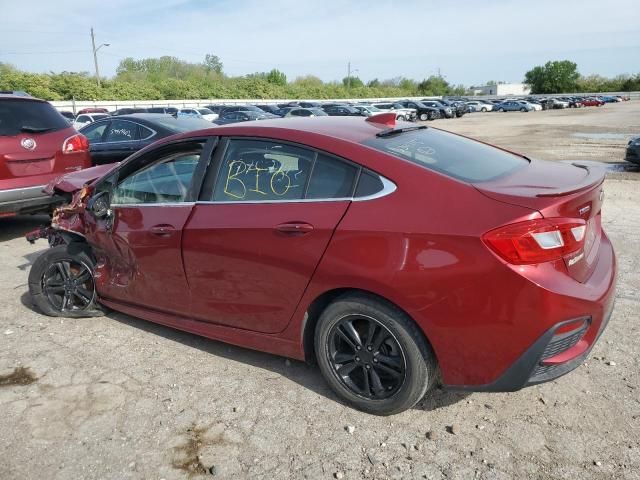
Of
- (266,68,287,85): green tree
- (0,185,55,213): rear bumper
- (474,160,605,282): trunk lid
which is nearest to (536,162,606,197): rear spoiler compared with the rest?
(474,160,605,282): trunk lid

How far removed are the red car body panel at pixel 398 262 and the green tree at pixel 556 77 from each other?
115 metres

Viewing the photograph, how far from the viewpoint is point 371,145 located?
115 inches

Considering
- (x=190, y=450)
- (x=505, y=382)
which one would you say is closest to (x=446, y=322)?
(x=505, y=382)

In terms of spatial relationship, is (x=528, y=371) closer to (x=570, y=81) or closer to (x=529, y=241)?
(x=529, y=241)

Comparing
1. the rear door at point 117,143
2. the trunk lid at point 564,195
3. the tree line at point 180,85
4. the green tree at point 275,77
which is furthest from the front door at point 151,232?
the green tree at point 275,77

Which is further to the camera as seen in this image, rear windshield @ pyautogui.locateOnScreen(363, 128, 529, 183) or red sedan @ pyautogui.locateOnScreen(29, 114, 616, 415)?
rear windshield @ pyautogui.locateOnScreen(363, 128, 529, 183)

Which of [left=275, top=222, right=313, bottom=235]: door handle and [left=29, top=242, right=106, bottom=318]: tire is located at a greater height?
[left=275, top=222, right=313, bottom=235]: door handle

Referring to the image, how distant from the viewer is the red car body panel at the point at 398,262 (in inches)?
95.7

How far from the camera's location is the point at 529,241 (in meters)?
2.38

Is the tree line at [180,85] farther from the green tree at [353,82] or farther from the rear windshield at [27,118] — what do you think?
the rear windshield at [27,118]

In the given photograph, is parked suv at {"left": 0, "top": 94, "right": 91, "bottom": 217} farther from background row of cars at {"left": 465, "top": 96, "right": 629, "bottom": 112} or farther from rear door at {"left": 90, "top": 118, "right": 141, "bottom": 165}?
background row of cars at {"left": 465, "top": 96, "right": 629, "bottom": 112}

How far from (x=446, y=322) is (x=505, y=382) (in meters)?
0.41

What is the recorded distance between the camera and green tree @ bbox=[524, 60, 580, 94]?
103500 millimetres

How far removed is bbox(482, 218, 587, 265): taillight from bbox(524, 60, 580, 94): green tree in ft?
379
